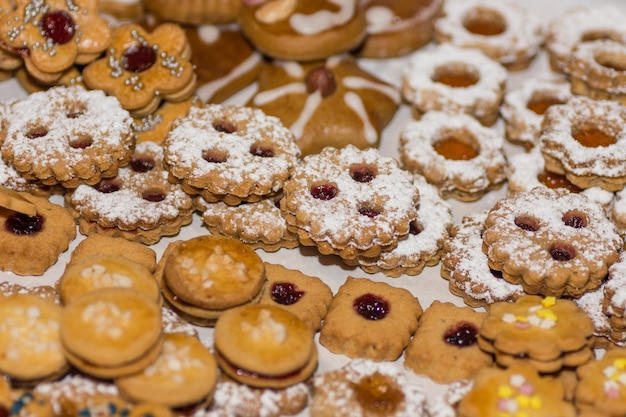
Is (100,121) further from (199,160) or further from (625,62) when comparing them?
(625,62)

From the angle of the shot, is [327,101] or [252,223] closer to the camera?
[252,223]

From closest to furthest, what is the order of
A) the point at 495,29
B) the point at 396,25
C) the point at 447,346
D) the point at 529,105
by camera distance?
the point at 447,346
the point at 529,105
the point at 396,25
the point at 495,29

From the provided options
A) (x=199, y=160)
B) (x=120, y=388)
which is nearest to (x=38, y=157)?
(x=199, y=160)

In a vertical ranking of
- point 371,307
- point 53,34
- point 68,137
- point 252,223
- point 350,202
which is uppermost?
point 53,34

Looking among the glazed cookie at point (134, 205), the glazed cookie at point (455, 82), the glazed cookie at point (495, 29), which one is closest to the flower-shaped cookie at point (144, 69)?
the glazed cookie at point (134, 205)

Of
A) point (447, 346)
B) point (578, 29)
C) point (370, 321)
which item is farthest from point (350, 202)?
point (578, 29)

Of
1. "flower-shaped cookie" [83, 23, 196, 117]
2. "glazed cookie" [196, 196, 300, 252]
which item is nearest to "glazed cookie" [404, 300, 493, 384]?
"glazed cookie" [196, 196, 300, 252]

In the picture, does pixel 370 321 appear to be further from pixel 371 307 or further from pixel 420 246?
pixel 420 246
